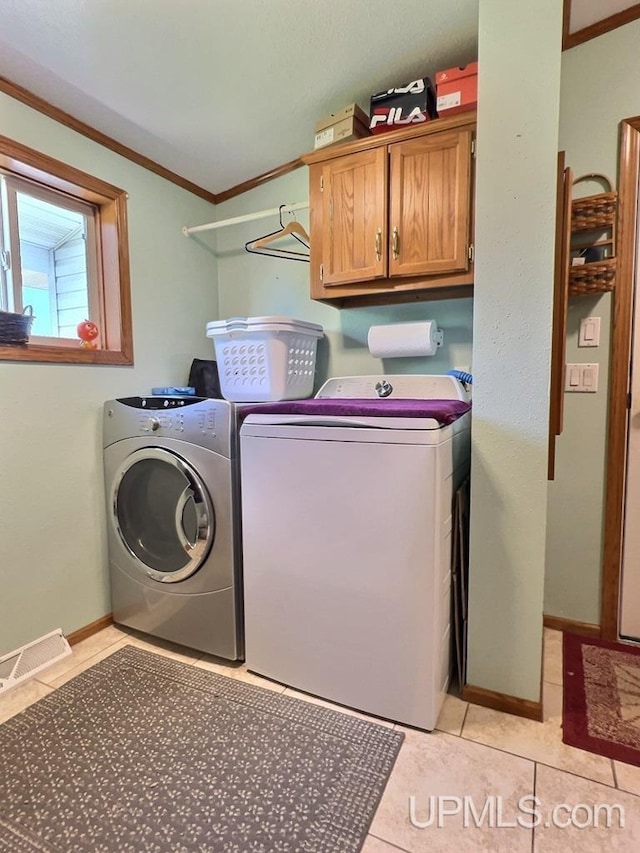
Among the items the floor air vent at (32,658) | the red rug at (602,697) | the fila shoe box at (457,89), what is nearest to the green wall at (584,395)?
the red rug at (602,697)

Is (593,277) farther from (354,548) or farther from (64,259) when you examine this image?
(64,259)

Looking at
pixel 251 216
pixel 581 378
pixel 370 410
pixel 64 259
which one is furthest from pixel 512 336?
pixel 64 259

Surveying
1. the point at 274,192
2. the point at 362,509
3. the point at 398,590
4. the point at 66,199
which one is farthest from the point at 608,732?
the point at 66,199

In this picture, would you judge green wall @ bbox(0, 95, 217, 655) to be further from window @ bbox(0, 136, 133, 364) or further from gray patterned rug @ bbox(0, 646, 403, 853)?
gray patterned rug @ bbox(0, 646, 403, 853)

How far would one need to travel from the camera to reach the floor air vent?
5.33 ft

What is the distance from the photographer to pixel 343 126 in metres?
1.85

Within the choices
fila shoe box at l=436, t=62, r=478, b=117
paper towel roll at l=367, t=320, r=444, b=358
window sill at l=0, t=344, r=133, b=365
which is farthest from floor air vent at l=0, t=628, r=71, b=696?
fila shoe box at l=436, t=62, r=478, b=117

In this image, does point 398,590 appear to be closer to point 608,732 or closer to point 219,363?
point 608,732

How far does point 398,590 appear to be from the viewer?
136 centimetres

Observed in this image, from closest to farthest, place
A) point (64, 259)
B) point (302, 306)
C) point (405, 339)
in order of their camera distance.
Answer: point (405, 339) < point (64, 259) < point (302, 306)

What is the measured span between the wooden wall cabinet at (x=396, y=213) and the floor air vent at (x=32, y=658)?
184cm

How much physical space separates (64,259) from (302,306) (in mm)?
1159

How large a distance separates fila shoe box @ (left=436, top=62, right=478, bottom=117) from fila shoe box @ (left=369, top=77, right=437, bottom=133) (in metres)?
0.07

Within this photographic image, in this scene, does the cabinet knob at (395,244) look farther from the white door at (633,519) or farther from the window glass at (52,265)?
the window glass at (52,265)
